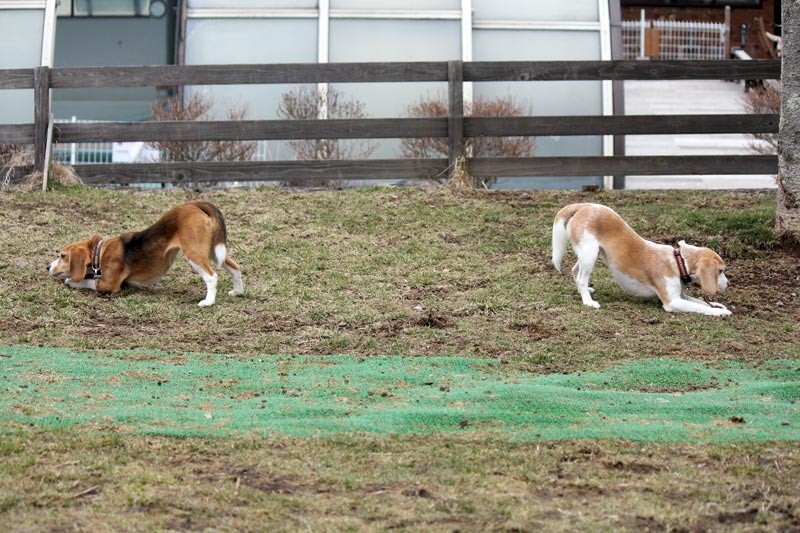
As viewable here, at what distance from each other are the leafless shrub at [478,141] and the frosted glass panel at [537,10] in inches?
101

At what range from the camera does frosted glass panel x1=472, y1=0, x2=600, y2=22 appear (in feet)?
59.6

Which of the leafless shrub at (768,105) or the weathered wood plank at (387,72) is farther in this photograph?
the leafless shrub at (768,105)

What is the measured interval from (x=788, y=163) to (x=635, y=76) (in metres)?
2.75

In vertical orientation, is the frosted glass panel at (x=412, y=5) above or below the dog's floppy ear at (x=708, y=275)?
above

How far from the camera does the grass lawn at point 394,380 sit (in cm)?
411

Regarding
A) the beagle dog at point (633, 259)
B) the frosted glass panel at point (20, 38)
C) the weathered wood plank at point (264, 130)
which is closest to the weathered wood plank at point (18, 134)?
the weathered wood plank at point (264, 130)

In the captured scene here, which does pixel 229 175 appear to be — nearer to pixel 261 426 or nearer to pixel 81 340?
pixel 81 340

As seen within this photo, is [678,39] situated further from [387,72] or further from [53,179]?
[53,179]

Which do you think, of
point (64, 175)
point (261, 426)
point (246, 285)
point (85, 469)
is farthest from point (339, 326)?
point (64, 175)

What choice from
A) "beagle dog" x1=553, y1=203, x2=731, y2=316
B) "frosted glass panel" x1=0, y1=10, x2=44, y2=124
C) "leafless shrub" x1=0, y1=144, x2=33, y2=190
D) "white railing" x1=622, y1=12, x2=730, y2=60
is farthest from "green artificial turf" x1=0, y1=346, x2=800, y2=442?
"white railing" x1=622, y1=12, x2=730, y2=60

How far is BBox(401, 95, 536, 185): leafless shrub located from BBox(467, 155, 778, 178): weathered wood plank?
4.97 ft

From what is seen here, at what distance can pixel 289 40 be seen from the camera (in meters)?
18.0

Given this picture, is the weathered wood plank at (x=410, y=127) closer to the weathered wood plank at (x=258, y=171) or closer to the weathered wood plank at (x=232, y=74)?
the weathered wood plank at (x=258, y=171)

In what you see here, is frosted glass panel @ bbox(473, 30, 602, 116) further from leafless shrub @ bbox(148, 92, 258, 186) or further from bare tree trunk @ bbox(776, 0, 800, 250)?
bare tree trunk @ bbox(776, 0, 800, 250)
